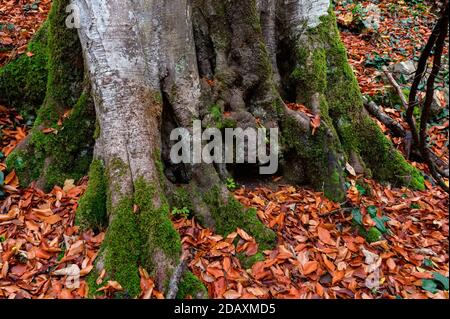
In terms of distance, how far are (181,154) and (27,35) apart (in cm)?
367

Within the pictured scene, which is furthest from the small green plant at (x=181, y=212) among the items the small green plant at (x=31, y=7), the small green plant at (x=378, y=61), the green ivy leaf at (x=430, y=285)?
the small green plant at (x=31, y=7)

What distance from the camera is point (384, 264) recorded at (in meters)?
2.78

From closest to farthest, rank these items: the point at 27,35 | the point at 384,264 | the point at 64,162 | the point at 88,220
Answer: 1. the point at 384,264
2. the point at 88,220
3. the point at 64,162
4. the point at 27,35

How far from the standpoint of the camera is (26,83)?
4270 mm

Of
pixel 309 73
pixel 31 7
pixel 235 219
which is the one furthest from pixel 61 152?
pixel 31 7

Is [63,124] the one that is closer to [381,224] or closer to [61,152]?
[61,152]

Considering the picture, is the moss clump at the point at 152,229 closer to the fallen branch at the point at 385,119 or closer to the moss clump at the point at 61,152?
the moss clump at the point at 61,152

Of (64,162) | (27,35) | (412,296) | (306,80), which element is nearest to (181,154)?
(64,162)

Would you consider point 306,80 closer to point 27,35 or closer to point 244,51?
point 244,51

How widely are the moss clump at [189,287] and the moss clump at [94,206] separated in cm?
98

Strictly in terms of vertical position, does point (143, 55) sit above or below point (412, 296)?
above

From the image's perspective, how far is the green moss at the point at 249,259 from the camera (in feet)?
9.30

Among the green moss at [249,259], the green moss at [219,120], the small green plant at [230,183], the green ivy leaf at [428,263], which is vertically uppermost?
the green moss at [219,120]

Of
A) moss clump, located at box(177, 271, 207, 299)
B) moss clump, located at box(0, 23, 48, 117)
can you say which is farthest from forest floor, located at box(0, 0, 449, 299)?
moss clump, located at box(0, 23, 48, 117)
